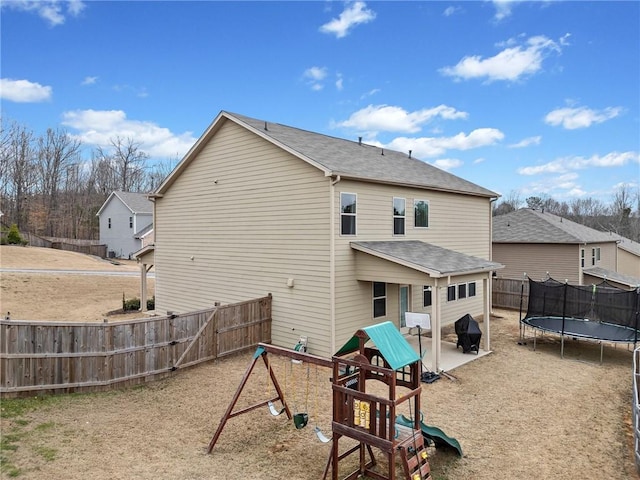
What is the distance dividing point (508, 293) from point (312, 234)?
12.9m

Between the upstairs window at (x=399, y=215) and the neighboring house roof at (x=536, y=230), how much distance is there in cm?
1325

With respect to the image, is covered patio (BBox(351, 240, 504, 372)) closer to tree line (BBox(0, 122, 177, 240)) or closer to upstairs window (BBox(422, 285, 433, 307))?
upstairs window (BBox(422, 285, 433, 307))

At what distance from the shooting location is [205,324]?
34.8 ft

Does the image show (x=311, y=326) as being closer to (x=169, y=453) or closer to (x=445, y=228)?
(x=169, y=453)

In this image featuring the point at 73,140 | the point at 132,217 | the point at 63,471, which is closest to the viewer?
the point at 63,471

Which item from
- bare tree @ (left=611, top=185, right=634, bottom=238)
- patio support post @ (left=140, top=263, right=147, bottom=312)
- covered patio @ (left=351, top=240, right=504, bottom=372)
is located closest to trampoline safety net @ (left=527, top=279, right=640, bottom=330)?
covered patio @ (left=351, top=240, right=504, bottom=372)

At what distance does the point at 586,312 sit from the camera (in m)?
13.8

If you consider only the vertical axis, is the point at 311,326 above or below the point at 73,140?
below

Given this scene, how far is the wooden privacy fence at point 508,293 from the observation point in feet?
64.1

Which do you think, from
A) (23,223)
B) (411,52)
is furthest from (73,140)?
(411,52)

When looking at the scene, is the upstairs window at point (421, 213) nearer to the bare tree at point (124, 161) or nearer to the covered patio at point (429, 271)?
the covered patio at point (429, 271)

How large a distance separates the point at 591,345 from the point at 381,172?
9093mm

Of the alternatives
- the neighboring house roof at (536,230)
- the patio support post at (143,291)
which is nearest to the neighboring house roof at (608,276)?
the neighboring house roof at (536,230)

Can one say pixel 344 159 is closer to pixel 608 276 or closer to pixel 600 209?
pixel 608 276
